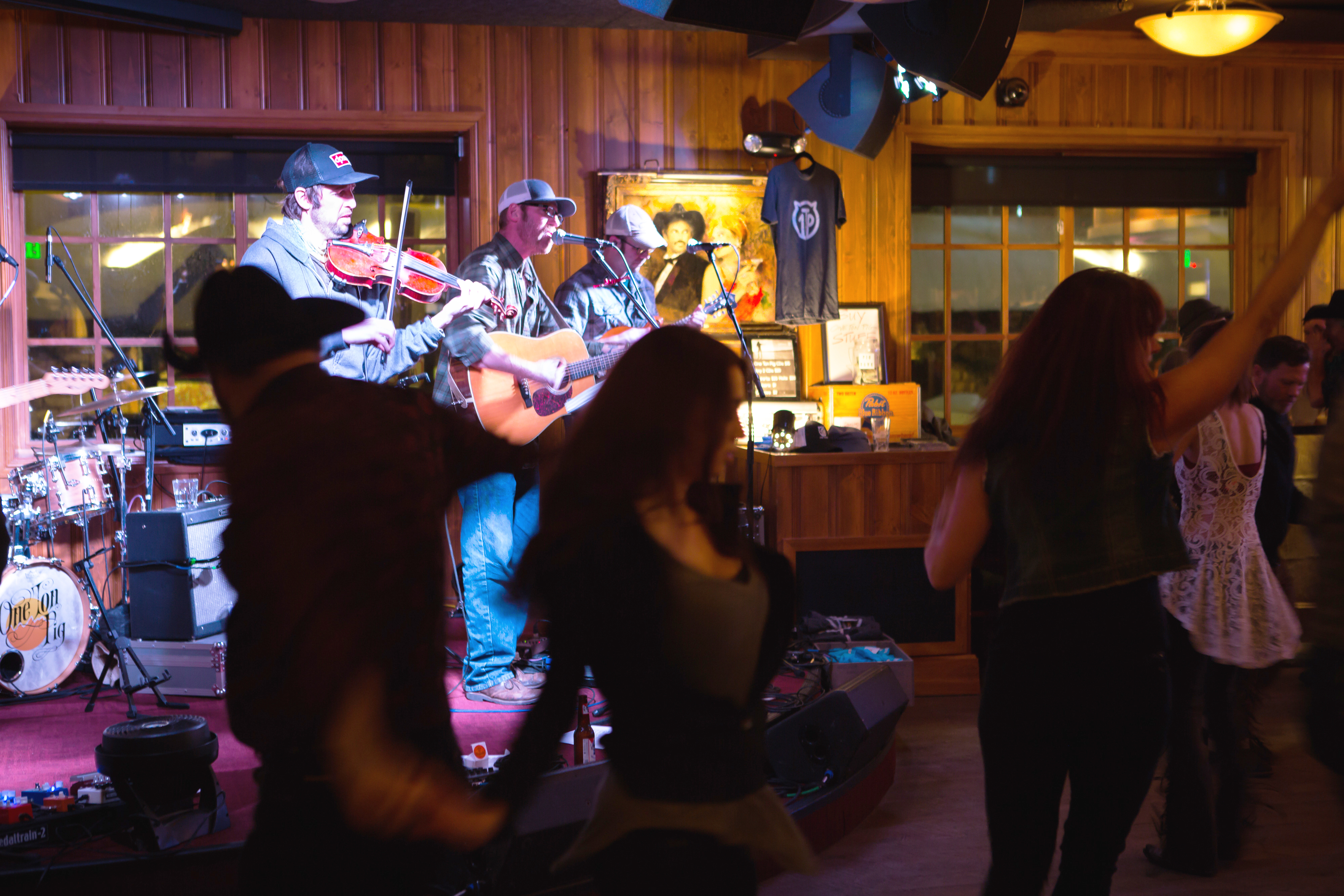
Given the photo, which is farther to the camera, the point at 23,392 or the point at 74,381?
the point at 74,381

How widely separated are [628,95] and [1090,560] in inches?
165

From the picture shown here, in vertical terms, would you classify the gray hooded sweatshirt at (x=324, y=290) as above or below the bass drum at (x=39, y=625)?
above

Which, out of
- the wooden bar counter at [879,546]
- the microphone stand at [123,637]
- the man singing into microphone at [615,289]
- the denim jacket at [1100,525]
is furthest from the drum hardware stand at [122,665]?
the denim jacket at [1100,525]

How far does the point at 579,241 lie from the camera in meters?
4.38

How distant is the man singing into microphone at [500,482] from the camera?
152 inches

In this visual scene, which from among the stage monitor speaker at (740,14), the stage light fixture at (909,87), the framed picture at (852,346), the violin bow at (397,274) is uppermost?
the stage light fixture at (909,87)

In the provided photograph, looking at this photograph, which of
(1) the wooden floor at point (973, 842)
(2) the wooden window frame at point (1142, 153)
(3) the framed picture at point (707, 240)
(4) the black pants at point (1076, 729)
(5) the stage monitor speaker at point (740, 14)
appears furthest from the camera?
(2) the wooden window frame at point (1142, 153)

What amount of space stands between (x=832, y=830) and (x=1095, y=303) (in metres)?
1.90

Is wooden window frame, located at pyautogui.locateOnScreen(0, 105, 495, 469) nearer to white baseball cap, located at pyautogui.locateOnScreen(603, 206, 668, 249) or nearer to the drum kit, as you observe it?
Result: the drum kit

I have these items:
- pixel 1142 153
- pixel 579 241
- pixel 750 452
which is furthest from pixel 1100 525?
pixel 1142 153

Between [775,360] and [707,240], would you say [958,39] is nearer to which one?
[707,240]

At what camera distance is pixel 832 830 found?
120 inches

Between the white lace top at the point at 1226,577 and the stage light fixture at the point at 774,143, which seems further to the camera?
the stage light fixture at the point at 774,143

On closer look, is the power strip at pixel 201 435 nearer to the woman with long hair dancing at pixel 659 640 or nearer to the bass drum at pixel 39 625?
the bass drum at pixel 39 625
